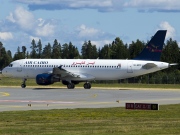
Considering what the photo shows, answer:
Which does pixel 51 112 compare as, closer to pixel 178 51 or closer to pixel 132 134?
pixel 132 134

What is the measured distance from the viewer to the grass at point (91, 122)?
843 inches

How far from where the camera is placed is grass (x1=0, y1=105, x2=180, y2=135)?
21422 mm

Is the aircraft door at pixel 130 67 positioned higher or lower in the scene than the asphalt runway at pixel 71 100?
higher

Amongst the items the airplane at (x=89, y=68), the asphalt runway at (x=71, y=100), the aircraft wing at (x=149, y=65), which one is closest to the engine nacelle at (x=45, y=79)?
the airplane at (x=89, y=68)

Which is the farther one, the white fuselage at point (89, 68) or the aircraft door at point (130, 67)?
the white fuselage at point (89, 68)

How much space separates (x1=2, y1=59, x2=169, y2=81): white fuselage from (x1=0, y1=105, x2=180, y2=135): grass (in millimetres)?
35712

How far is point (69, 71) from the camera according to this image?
70.7 m

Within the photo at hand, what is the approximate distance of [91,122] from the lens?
2500 cm

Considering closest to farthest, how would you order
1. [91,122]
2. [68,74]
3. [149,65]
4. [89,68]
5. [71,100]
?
1. [91,122]
2. [71,100]
3. [149,65]
4. [68,74]
5. [89,68]

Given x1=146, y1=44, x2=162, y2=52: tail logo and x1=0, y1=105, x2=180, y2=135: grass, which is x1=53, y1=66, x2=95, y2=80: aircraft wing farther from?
x1=0, y1=105, x2=180, y2=135: grass

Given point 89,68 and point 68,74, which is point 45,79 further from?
point 89,68

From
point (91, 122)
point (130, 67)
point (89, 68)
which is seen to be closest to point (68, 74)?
point (89, 68)

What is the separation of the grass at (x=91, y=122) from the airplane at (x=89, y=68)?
35.6 metres

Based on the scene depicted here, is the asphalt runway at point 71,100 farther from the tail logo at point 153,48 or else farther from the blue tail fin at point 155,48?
the tail logo at point 153,48
